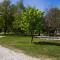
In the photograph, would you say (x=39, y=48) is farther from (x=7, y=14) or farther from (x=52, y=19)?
(x=52, y=19)

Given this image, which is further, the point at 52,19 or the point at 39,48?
the point at 52,19

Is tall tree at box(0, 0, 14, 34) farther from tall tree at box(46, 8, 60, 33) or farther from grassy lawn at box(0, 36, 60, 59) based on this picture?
grassy lawn at box(0, 36, 60, 59)

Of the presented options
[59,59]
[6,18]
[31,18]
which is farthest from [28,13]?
[6,18]

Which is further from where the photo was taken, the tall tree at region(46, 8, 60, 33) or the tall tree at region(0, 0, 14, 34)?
the tall tree at region(46, 8, 60, 33)

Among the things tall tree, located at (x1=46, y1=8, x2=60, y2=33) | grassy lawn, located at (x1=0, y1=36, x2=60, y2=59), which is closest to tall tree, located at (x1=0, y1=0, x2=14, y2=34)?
tall tree, located at (x1=46, y1=8, x2=60, y2=33)

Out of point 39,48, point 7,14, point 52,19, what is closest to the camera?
point 39,48

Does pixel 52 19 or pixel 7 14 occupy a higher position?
pixel 7 14

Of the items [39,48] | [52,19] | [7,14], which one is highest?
[7,14]

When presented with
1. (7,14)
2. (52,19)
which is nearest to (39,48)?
(7,14)

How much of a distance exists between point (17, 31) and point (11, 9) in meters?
6.67

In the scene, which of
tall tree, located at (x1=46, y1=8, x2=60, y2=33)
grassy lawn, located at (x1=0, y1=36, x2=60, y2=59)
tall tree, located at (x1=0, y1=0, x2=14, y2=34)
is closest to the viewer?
grassy lawn, located at (x1=0, y1=36, x2=60, y2=59)

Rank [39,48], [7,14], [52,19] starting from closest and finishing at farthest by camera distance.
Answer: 1. [39,48]
2. [7,14]
3. [52,19]

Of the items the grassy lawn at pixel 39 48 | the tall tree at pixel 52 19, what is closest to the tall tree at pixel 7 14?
the tall tree at pixel 52 19

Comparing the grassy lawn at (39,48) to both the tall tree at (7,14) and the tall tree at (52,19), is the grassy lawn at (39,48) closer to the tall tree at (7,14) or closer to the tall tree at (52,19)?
the tall tree at (7,14)
